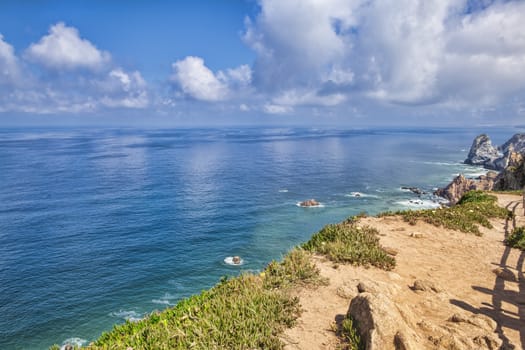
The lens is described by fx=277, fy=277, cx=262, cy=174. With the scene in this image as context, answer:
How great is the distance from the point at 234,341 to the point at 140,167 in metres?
102

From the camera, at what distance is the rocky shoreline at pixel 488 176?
143 feet

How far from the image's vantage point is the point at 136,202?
197 feet

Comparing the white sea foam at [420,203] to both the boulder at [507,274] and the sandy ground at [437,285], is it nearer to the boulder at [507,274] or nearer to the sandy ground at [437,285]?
the sandy ground at [437,285]

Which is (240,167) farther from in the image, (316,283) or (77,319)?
(316,283)

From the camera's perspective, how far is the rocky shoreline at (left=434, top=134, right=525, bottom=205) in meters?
43.5

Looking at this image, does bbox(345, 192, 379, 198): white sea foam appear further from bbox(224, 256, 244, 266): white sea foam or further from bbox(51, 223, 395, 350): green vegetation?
bbox(51, 223, 395, 350): green vegetation

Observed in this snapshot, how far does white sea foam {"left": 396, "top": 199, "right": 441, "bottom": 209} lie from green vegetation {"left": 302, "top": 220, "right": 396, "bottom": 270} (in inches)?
1986

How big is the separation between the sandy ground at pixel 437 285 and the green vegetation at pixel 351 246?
438 mm

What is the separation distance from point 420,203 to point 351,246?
Answer: 5687 cm

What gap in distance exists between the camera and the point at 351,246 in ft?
42.3

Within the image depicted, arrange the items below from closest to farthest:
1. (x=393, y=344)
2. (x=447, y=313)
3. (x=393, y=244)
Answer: (x=393, y=344)
(x=447, y=313)
(x=393, y=244)

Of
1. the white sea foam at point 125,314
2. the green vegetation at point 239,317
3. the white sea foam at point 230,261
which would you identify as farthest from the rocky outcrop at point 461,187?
the white sea foam at point 125,314

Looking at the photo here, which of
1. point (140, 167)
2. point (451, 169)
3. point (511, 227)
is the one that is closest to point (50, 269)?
point (511, 227)

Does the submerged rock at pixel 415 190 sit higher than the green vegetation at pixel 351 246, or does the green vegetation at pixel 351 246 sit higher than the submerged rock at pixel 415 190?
the green vegetation at pixel 351 246
